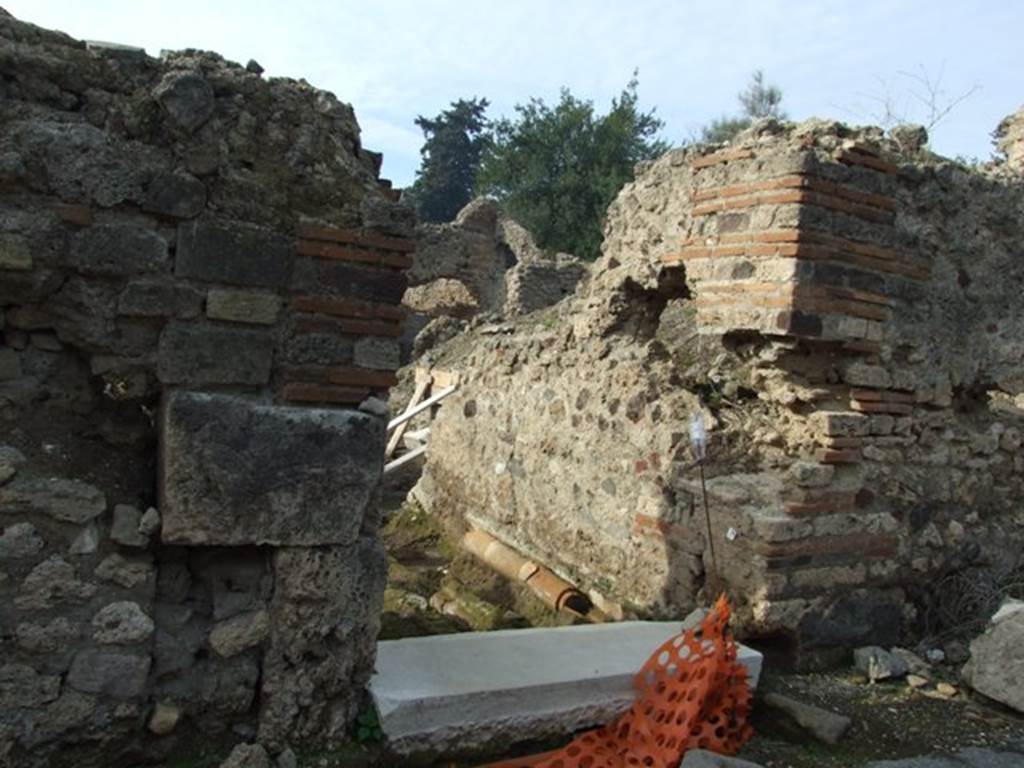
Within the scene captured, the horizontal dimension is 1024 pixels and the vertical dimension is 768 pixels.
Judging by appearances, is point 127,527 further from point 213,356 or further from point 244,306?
point 244,306

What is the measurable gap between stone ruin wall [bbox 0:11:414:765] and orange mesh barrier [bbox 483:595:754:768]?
2.97 feet

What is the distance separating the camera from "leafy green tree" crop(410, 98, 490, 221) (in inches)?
1473

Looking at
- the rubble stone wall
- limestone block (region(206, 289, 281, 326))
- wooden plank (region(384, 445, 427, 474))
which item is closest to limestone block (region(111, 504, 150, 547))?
limestone block (region(206, 289, 281, 326))

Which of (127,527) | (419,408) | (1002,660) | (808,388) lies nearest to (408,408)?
(419,408)

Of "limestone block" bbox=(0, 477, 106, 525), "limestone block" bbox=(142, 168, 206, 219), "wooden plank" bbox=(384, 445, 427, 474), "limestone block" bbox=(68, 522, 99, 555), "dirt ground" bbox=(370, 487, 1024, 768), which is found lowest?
"dirt ground" bbox=(370, 487, 1024, 768)

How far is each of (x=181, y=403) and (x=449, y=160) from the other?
36.5 metres

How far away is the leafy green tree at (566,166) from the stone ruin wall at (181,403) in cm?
2203

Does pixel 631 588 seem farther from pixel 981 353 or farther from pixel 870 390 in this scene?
pixel 981 353

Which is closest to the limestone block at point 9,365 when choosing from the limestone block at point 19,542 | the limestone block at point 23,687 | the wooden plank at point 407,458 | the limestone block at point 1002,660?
the limestone block at point 19,542

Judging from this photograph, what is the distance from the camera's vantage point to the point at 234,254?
2.68 m

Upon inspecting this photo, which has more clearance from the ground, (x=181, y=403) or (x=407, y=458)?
(x=181, y=403)

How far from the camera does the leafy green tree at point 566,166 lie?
2550cm

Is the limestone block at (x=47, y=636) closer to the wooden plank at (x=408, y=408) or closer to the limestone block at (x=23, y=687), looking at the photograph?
the limestone block at (x=23, y=687)

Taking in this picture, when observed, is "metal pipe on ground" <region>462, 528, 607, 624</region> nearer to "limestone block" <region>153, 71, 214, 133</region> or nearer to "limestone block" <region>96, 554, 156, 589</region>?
"limestone block" <region>96, 554, 156, 589</region>
